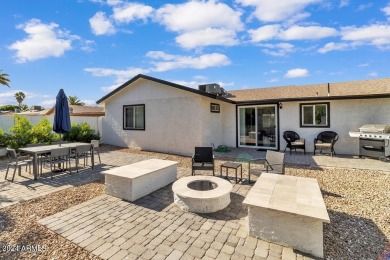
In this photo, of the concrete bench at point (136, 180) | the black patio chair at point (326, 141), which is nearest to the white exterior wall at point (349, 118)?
the black patio chair at point (326, 141)

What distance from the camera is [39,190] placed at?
220 inches

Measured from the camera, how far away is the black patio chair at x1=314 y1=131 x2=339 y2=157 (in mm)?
10041

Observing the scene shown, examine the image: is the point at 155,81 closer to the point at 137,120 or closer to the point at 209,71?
the point at 137,120

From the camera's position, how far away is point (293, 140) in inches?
454

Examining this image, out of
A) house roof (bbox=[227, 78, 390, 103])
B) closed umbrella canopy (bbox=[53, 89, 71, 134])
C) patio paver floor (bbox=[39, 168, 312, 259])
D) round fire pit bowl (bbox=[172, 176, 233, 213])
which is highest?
house roof (bbox=[227, 78, 390, 103])

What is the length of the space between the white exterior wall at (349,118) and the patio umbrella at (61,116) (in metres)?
11.8

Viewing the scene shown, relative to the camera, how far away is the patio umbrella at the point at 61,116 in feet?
26.7

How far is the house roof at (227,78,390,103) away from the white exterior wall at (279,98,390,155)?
542 millimetres

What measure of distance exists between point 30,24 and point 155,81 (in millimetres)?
5968

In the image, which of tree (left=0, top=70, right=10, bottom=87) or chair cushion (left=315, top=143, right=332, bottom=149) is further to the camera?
tree (left=0, top=70, right=10, bottom=87)

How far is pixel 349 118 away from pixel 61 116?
1392 cm

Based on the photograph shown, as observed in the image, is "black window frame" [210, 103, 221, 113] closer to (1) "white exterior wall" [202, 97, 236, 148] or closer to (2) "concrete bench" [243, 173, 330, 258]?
(1) "white exterior wall" [202, 97, 236, 148]

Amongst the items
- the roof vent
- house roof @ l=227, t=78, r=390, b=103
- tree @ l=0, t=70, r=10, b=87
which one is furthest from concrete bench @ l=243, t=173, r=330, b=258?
tree @ l=0, t=70, r=10, b=87

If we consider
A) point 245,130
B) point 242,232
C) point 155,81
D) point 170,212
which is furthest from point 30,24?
point 245,130
